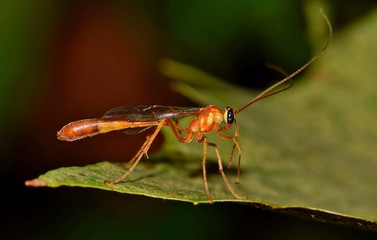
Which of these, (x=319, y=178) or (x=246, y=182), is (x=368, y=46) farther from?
(x=246, y=182)

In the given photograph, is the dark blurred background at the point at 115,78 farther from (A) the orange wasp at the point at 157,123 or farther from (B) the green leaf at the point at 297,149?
(A) the orange wasp at the point at 157,123

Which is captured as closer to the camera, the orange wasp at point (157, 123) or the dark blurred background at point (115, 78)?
the orange wasp at point (157, 123)

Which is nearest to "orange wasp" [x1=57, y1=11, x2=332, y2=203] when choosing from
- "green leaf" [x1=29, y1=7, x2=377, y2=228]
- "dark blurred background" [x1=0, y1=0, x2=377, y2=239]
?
"green leaf" [x1=29, y1=7, x2=377, y2=228]

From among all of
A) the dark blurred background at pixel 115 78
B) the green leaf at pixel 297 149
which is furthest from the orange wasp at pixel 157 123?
the dark blurred background at pixel 115 78

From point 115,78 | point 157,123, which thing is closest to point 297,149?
point 157,123

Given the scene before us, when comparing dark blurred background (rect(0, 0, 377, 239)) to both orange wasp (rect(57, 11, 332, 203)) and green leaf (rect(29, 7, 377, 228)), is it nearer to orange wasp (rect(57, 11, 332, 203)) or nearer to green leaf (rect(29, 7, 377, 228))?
green leaf (rect(29, 7, 377, 228))
